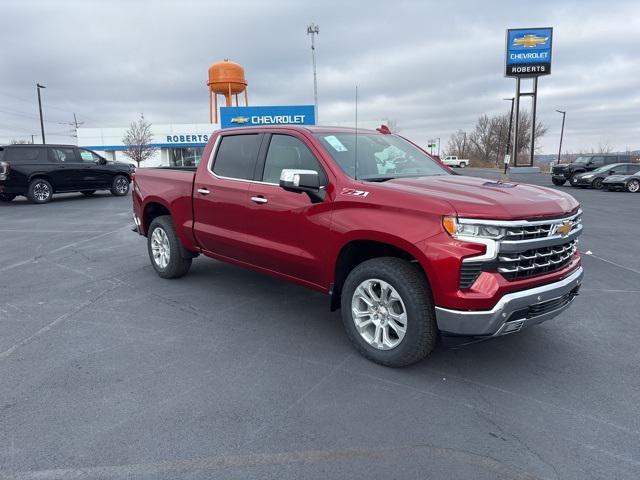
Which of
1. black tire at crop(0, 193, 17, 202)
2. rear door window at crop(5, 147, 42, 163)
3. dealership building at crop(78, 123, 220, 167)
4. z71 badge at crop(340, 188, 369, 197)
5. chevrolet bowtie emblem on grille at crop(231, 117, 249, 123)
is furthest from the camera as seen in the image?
dealership building at crop(78, 123, 220, 167)

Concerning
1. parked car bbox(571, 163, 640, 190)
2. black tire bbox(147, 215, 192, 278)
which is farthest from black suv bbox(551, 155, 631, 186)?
black tire bbox(147, 215, 192, 278)

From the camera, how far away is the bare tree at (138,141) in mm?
44594

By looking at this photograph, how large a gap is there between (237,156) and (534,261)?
3.08 meters

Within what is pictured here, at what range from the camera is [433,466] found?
8.45 ft

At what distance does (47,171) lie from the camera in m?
15.8

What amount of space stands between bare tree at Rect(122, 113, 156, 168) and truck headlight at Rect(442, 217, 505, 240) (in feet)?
148

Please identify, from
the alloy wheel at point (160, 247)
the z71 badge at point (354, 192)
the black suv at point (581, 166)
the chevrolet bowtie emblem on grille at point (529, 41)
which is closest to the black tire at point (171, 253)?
the alloy wheel at point (160, 247)

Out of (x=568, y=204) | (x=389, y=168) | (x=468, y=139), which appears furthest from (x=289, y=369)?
(x=468, y=139)

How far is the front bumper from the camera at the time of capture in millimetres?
3162

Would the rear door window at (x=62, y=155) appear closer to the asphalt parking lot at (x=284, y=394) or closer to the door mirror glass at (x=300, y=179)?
the asphalt parking lot at (x=284, y=394)

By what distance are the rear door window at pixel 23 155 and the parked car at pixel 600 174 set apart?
24147 mm

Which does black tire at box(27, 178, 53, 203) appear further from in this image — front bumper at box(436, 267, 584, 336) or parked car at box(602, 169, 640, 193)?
parked car at box(602, 169, 640, 193)

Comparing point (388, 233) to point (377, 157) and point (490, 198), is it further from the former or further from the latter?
point (377, 157)

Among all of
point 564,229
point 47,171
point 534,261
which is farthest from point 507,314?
point 47,171
